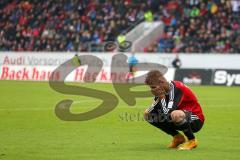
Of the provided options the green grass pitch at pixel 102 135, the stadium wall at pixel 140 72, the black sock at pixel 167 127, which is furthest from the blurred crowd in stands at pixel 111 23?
the black sock at pixel 167 127

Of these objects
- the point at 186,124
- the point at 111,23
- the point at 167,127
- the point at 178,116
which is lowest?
the point at 167,127

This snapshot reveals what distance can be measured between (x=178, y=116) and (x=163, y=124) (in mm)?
576

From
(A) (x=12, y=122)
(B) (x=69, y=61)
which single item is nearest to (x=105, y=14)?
(B) (x=69, y=61)

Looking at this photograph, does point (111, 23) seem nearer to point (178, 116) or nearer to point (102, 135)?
point (102, 135)

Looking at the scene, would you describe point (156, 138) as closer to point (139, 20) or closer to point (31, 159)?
point (31, 159)

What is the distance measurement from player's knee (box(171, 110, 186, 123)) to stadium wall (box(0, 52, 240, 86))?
2586 cm

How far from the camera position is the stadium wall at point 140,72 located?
128 feet

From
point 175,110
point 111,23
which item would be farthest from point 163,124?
point 111,23

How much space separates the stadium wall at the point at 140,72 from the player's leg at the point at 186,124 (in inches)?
1001

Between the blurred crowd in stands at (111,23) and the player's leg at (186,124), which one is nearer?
the player's leg at (186,124)

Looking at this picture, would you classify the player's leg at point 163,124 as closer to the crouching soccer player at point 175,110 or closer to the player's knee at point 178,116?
the crouching soccer player at point 175,110

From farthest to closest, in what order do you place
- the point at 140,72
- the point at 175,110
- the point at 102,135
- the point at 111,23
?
1. the point at 111,23
2. the point at 140,72
3. the point at 102,135
4. the point at 175,110

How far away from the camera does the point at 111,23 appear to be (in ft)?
158

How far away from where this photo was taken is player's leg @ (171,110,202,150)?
12420 millimetres
